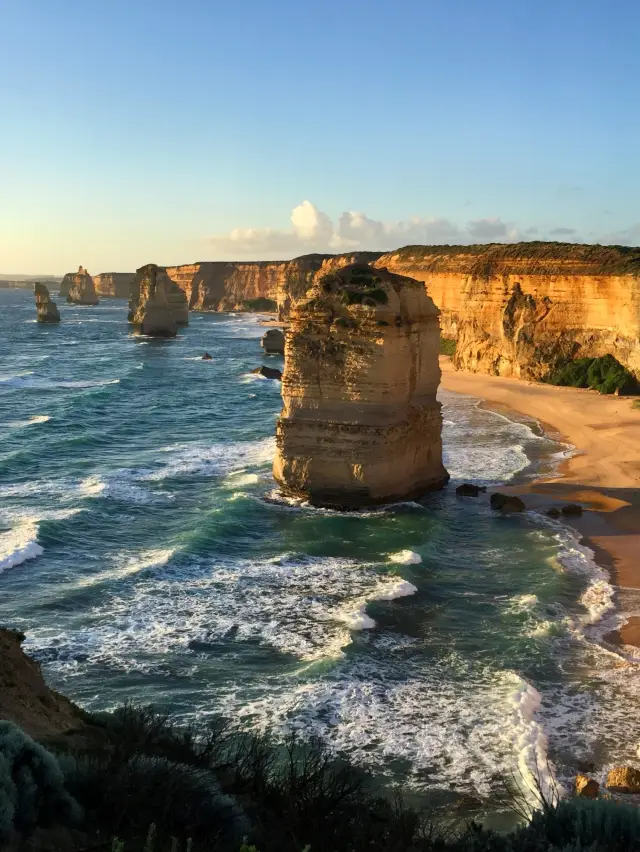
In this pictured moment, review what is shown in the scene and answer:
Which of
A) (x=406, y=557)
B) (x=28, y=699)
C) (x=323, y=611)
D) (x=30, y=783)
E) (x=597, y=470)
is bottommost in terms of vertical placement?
(x=323, y=611)

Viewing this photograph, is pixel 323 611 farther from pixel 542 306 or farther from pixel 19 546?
pixel 542 306

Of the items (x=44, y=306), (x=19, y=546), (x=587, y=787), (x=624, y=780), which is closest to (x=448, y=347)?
(x=19, y=546)

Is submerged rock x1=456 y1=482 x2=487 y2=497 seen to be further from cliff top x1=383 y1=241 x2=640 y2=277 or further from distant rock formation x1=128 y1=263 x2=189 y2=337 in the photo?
distant rock formation x1=128 y1=263 x2=189 y2=337

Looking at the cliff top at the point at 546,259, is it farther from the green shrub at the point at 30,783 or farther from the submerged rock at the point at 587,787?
the green shrub at the point at 30,783

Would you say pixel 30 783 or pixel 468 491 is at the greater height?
pixel 30 783

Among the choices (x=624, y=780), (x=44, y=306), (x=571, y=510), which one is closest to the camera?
(x=624, y=780)

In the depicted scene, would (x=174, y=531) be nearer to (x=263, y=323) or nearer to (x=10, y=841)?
(x=10, y=841)
